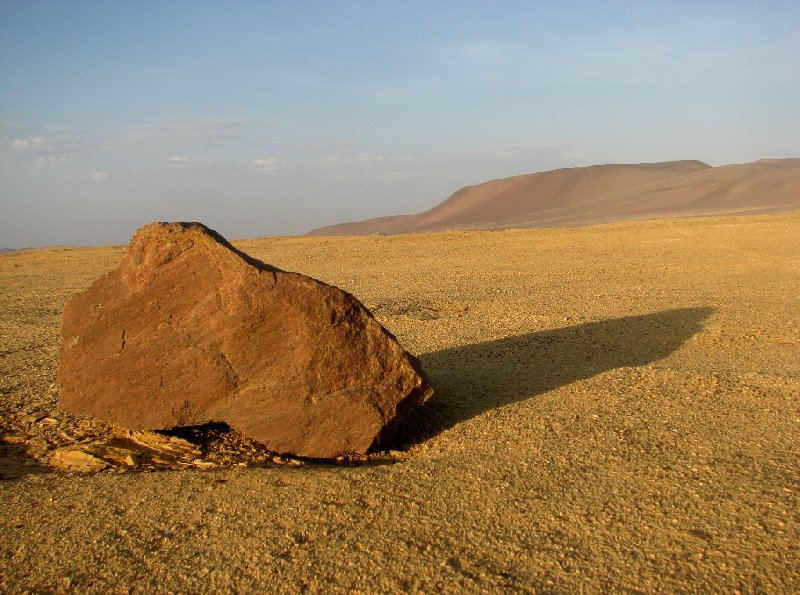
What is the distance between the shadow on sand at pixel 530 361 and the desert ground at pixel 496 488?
32mm

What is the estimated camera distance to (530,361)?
257 inches

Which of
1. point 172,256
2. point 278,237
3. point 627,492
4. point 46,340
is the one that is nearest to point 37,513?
point 172,256

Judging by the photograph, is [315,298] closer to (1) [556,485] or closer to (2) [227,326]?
(2) [227,326]

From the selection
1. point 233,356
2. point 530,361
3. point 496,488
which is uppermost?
point 233,356

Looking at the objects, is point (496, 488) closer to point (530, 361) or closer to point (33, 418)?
point (530, 361)

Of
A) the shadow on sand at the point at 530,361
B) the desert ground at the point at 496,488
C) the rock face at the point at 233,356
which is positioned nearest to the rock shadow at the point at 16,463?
the desert ground at the point at 496,488

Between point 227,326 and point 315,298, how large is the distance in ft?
2.04

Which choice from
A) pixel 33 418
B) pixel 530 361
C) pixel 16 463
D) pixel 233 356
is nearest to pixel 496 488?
pixel 233 356

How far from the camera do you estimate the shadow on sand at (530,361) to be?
520cm

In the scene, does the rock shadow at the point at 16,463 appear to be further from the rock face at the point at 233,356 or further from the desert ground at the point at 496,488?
the rock face at the point at 233,356

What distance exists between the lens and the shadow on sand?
5.20 m

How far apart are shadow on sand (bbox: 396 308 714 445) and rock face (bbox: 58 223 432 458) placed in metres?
0.53

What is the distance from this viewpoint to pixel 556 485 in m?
3.79

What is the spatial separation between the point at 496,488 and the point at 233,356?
1966 millimetres
